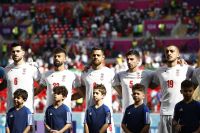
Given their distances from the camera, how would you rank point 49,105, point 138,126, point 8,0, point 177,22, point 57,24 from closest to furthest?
point 138,126 → point 49,105 → point 177,22 → point 57,24 → point 8,0

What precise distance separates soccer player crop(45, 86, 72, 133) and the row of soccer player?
446mm

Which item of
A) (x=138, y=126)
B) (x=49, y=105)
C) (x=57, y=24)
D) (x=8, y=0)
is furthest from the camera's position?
(x=8, y=0)

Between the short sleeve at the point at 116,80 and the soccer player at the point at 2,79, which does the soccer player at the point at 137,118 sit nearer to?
the short sleeve at the point at 116,80

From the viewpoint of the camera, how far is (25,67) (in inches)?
421

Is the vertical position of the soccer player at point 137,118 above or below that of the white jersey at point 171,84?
below

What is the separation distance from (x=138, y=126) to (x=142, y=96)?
460mm

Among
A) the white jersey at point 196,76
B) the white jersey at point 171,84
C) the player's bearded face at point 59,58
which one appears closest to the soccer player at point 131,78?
the white jersey at point 171,84

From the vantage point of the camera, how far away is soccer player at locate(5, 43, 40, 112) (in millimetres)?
10602

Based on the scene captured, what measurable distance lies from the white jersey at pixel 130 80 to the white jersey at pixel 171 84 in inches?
12.0

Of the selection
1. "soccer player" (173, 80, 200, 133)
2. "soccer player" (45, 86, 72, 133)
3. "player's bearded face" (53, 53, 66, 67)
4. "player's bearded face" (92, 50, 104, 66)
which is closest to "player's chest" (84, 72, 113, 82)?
"player's bearded face" (92, 50, 104, 66)

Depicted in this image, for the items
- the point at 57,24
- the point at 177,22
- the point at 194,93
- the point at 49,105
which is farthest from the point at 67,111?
the point at 57,24

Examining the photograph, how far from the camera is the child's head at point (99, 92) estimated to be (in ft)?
32.3

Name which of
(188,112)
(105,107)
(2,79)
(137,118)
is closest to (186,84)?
(188,112)

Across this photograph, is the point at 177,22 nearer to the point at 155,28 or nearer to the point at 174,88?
the point at 155,28
